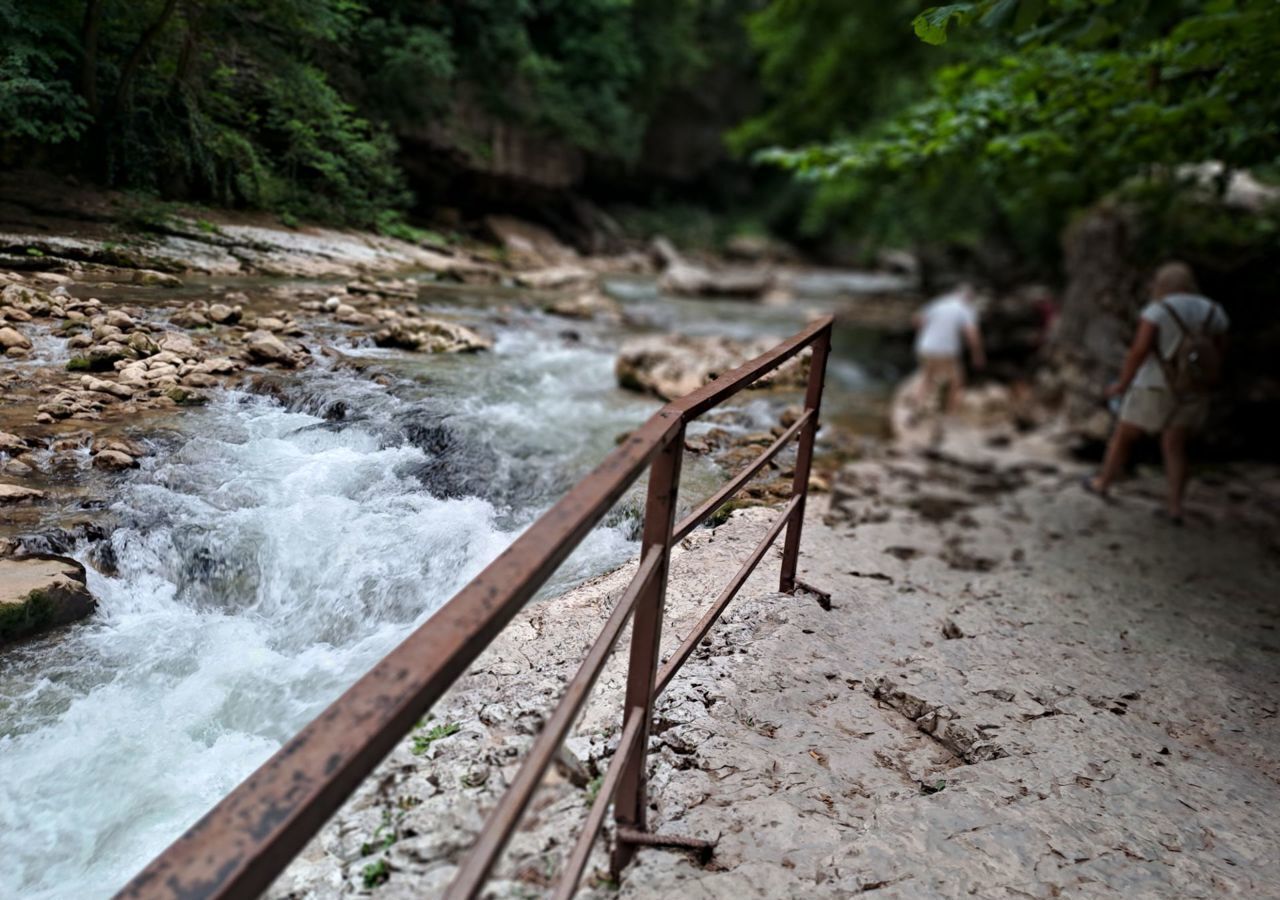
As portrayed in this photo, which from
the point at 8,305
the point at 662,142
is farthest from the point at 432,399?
the point at 662,142

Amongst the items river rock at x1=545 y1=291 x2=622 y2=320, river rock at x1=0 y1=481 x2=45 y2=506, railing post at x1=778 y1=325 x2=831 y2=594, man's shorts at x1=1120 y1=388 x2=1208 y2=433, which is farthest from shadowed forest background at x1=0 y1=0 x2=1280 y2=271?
man's shorts at x1=1120 y1=388 x2=1208 y2=433

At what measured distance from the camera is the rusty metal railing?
90cm

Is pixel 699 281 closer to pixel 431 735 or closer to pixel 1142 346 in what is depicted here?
pixel 1142 346

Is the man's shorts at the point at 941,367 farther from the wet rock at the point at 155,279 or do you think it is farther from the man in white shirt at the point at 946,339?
the wet rock at the point at 155,279

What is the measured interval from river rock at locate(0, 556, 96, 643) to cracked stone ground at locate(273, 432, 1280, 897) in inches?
36.6

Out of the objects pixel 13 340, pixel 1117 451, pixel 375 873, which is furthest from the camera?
pixel 1117 451

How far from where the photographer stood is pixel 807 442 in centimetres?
275

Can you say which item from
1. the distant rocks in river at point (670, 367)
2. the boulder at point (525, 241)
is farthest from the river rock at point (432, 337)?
the distant rocks in river at point (670, 367)

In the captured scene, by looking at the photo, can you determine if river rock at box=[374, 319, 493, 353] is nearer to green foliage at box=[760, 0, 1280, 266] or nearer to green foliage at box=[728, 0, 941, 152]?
green foliage at box=[760, 0, 1280, 266]

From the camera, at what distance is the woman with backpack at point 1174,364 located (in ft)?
15.2

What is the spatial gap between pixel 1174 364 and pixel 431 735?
5188mm

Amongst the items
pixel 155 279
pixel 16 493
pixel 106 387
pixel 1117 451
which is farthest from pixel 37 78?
pixel 1117 451

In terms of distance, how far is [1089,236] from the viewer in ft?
27.9

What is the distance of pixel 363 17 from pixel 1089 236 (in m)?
8.73
